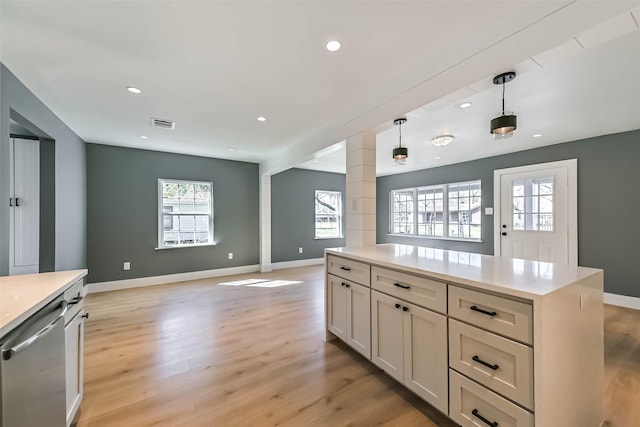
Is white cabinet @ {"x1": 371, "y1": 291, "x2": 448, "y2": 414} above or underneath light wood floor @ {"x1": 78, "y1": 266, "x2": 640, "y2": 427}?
above

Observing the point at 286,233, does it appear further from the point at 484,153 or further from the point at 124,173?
the point at 484,153

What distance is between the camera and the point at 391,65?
86.0 inches

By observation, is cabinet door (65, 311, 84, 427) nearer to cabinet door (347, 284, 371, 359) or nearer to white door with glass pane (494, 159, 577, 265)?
cabinet door (347, 284, 371, 359)

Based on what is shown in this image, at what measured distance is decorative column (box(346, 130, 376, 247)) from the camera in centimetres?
295

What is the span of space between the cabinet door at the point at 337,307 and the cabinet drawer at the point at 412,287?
454mm

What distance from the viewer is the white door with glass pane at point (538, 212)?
4.17 m

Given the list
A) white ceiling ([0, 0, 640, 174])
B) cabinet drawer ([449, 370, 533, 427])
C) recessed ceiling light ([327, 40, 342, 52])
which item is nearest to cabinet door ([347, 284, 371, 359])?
cabinet drawer ([449, 370, 533, 427])

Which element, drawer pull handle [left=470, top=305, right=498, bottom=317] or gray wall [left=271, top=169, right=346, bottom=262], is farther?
gray wall [left=271, top=169, right=346, bottom=262]

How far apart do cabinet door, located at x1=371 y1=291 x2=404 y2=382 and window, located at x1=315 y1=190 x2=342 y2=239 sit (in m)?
4.93

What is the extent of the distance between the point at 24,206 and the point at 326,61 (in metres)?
3.69

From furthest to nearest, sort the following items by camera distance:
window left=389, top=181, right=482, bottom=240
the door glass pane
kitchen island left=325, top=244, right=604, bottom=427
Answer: window left=389, top=181, right=482, bottom=240 → the door glass pane → kitchen island left=325, top=244, right=604, bottom=427

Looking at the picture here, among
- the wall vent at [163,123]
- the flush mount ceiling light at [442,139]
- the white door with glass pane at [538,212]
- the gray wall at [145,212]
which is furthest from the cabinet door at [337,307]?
the white door with glass pane at [538,212]

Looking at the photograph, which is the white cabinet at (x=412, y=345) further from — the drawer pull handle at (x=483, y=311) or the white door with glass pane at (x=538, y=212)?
the white door with glass pane at (x=538, y=212)

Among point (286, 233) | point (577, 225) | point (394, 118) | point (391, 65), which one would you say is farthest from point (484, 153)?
point (286, 233)
